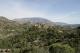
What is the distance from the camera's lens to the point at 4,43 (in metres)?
53.7

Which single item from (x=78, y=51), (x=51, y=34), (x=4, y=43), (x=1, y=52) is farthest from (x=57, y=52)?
(x=51, y=34)

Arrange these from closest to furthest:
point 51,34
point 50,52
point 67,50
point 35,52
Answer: point 67,50 → point 50,52 → point 35,52 → point 51,34

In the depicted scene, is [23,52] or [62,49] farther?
[23,52]

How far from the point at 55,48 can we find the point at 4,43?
87.3 ft

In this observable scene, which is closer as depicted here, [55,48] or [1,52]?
[55,48]

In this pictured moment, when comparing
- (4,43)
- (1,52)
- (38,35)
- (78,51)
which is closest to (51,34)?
(38,35)

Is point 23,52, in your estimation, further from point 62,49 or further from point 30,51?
point 62,49

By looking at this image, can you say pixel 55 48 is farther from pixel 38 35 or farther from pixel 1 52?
pixel 38 35

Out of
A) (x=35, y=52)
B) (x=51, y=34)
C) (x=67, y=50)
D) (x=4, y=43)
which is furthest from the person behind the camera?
(x=51, y=34)

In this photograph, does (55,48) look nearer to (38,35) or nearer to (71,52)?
(71,52)

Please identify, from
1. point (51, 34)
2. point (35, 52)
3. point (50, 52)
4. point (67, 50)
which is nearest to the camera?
point (67, 50)

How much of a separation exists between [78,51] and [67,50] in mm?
4858

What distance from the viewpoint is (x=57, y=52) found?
2889cm

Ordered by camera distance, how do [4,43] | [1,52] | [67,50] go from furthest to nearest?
[4,43] < [1,52] < [67,50]
